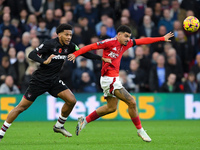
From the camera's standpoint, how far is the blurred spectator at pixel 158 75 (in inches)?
613

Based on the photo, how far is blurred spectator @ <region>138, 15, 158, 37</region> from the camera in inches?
665

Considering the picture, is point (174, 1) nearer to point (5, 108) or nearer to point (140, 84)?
point (140, 84)

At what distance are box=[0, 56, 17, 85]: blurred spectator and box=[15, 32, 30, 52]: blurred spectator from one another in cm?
95

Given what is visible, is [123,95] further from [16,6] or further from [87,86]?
[16,6]

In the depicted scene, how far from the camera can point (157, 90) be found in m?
15.8

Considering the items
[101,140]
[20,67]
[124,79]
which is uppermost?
[20,67]

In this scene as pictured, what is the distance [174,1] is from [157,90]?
4.19m

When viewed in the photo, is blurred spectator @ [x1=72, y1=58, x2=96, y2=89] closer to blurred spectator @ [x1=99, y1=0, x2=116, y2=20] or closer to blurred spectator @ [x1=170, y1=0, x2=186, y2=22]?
blurred spectator @ [x1=99, y1=0, x2=116, y2=20]

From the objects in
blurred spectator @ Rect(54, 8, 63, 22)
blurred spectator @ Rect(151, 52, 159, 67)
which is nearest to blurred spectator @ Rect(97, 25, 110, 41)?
blurred spectator @ Rect(151, 52, 159, 67)

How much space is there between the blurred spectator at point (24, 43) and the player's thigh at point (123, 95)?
7.17m

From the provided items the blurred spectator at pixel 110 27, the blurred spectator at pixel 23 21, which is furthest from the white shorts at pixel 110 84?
the blurred spectator at pixel 23 21

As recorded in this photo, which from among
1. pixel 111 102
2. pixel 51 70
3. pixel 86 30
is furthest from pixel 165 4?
pixel 51 70

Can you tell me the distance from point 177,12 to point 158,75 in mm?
3498

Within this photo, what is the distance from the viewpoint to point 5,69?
1521 centimetres
